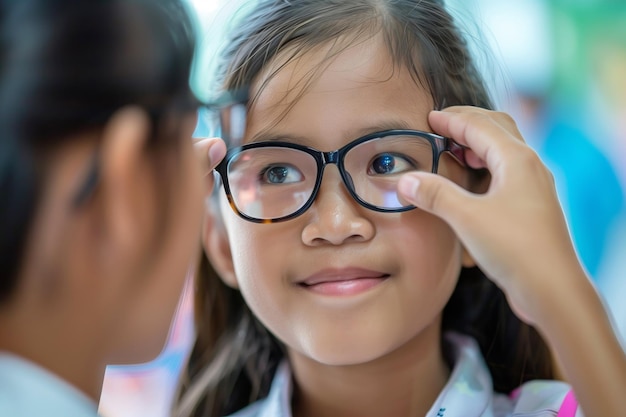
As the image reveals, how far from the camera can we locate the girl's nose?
1170 mm

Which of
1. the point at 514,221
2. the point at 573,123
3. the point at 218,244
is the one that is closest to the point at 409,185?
the point at 514,221

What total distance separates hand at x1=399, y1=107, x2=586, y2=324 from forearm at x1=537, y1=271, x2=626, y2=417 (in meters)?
0.02

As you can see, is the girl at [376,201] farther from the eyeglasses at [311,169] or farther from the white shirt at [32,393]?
the white shirt at [32,393]

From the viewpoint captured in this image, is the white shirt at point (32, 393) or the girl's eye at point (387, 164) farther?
the girl's eye at point (387, 164)

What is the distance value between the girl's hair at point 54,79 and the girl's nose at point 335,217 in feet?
1.31

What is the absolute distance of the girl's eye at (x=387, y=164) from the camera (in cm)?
120

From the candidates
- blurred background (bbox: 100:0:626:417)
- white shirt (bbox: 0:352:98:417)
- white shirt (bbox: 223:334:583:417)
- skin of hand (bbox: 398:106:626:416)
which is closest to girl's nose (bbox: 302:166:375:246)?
skin of hand (bbox: 398:106:626:416)

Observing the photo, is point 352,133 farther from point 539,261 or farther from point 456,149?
point 539,261

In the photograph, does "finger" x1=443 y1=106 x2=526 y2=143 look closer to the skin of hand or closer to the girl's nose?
the skin of hand

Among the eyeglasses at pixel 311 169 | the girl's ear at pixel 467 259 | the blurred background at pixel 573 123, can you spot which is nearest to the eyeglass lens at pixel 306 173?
the eyeglasses at pixel 311 169

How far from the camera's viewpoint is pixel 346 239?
1.19 metres

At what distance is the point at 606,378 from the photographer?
1.01 metres

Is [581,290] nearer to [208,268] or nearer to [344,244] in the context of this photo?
[344,244]

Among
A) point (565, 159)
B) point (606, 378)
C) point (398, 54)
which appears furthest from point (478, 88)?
point (565, 159)
